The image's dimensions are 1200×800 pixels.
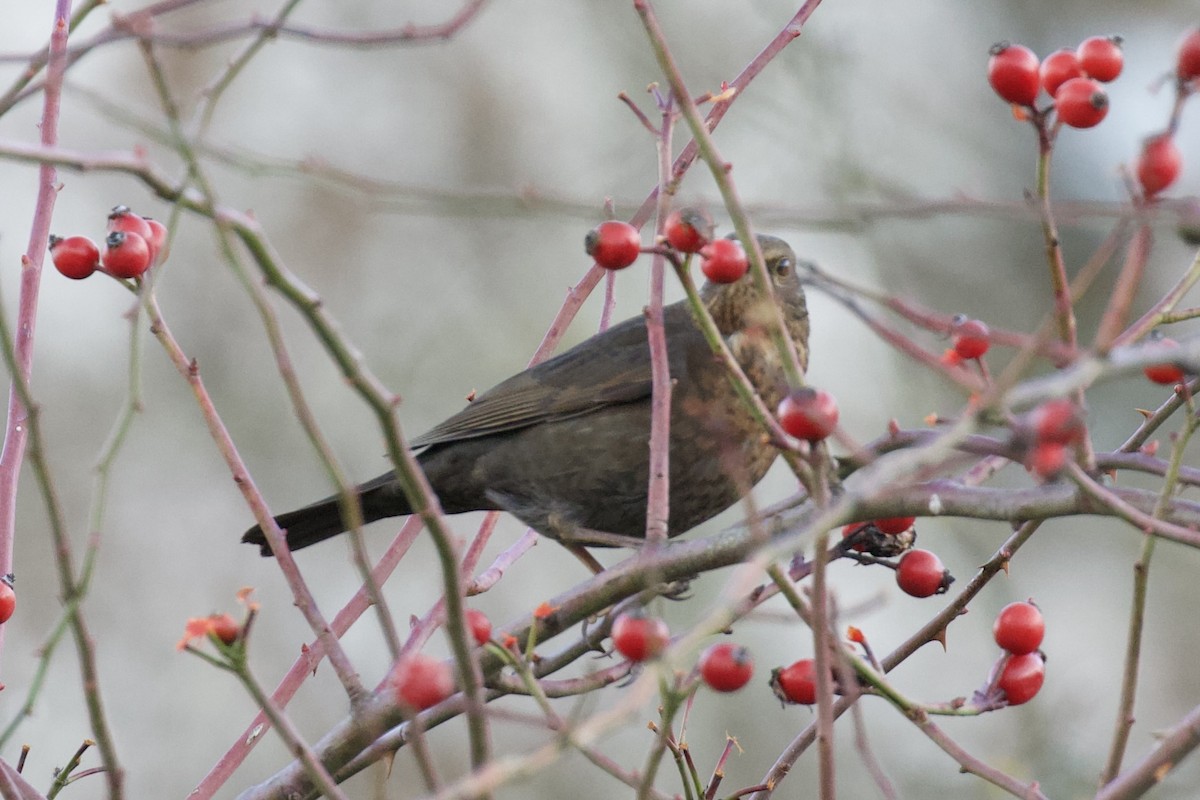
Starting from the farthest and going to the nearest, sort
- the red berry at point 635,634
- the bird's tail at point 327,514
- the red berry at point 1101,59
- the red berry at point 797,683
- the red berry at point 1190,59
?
1. the bird's tail at point 327,514
2. the red berry at point 797,683
3. the red berry at point 1101,59
4. the red berry at point 635,634
5. the red berry at point 1190,59

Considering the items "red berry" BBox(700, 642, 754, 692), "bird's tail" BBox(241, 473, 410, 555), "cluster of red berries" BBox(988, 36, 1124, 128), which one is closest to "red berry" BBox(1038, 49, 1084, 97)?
"cluster of red berries" BBox(988, 36, 1124, 128)

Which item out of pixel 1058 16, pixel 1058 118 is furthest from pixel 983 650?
pixel 1058 118

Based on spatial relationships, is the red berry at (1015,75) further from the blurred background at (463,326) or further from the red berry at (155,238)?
the blurred background at (463,326)

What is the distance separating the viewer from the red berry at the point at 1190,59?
56.9 inches

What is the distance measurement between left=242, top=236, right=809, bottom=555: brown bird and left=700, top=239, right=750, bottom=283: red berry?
57.7 inches

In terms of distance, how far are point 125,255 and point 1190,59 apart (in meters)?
1.62

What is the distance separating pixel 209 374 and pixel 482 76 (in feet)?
11.0

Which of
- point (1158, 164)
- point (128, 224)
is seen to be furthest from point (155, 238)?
point (1158, 164)

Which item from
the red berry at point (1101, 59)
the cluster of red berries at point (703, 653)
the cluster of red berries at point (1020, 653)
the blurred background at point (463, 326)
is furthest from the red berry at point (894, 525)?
the blurred background at point (463, 326)

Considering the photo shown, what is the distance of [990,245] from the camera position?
9.87 metres

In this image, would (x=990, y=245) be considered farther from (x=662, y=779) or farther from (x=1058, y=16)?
(x=662, y=779)

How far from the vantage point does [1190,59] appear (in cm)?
145

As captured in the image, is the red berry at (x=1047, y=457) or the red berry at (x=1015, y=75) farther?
the red berry at (x=1015, y=75)

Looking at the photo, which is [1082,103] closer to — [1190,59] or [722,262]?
[1190,59]
